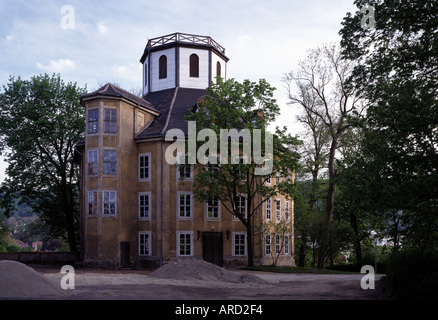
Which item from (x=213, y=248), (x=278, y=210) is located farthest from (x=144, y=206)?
(x=278, y=210)

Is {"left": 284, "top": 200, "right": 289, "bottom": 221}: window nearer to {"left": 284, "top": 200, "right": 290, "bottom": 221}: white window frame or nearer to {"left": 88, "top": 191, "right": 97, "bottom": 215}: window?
{"left": 284, "top": 200, "right": 290, "bottom": 221}: white window frame

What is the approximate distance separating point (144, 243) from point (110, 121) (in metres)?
9.01

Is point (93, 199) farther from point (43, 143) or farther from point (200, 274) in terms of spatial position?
point (200, 274)

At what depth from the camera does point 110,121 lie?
35.1 meters

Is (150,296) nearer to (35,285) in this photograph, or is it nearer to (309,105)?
(35,285)

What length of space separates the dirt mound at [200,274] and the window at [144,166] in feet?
39.6

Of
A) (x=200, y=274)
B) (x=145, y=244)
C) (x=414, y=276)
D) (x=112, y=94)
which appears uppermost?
(x=112, y=94)

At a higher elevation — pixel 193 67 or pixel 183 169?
pixel 193 67

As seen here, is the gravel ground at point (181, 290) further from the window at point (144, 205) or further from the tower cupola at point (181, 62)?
the tower cupola at point (181, 62)

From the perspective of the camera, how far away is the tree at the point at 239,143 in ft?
107

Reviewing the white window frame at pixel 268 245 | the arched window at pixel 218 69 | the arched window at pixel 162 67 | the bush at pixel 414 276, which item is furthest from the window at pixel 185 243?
the bush at pixel 414 276

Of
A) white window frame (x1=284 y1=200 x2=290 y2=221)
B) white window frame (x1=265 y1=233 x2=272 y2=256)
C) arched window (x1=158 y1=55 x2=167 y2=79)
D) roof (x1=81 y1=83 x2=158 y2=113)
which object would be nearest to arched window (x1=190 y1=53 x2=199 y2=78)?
arched window (x1=158 y1=55 x2=167 y2=79)

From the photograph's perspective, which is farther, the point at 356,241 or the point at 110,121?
the point at 356,241

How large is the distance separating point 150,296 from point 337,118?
26.0 m
